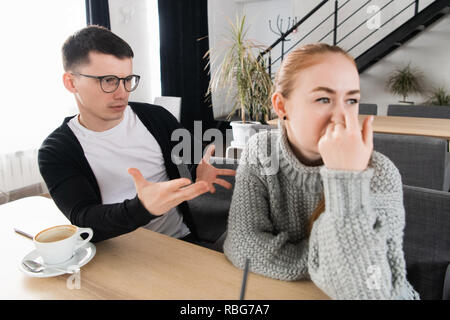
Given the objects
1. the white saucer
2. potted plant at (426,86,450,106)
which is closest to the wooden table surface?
the white saucer

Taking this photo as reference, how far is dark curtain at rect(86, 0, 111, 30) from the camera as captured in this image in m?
3.56

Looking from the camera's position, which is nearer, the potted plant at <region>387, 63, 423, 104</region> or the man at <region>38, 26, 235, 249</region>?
the man at <region>38, 26, 235, 249</region>

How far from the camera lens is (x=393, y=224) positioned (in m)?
0.71

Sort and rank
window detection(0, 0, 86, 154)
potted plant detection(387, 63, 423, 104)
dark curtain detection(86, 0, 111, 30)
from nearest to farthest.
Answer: window detection(0, 0, 86, 154), dark curtain detection(86, 0, 111, 30), potted plant detection(387, 63, 423, 104)

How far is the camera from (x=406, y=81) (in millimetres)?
5219

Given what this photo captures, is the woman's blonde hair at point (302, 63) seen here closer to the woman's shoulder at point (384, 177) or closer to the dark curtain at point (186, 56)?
the woman's shoulder at point (384, 177)

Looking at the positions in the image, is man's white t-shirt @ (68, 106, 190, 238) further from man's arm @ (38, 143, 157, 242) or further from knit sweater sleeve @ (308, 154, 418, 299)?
knit sweater sleeve @ (308, 154, 418, 299)

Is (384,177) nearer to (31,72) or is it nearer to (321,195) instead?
(321,195)

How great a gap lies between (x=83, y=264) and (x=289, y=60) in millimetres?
749

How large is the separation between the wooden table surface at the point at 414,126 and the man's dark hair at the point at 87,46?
2.14 m

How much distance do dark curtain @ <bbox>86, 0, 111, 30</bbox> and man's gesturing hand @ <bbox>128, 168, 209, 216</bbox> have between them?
3334 mm

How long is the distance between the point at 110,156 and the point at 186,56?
4381 millimetres

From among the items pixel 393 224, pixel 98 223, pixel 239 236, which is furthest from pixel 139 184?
pixel 393 224

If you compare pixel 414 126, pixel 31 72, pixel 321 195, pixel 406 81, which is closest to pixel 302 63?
pixel 321 195
